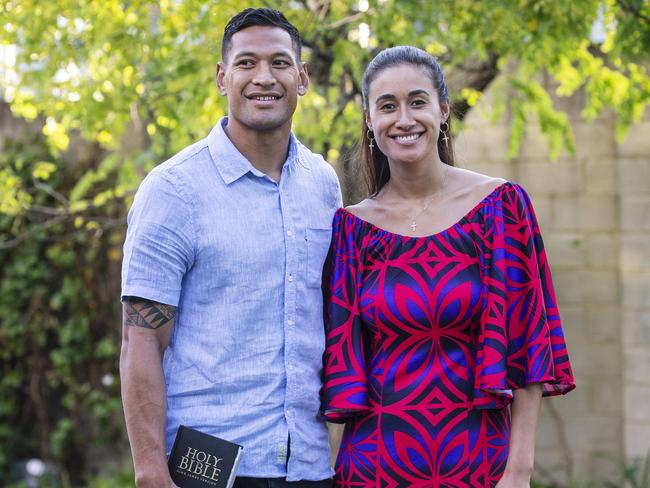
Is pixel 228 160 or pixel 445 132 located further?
pixel 445 132

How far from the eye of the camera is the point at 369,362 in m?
3.12

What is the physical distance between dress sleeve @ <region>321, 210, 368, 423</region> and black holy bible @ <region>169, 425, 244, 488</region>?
35 cm

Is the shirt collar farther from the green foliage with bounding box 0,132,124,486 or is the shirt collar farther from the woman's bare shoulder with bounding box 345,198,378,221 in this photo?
the green foliage with bounding box 0,132,124,486

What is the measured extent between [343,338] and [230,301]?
36cm

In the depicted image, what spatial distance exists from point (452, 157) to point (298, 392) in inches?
36.4

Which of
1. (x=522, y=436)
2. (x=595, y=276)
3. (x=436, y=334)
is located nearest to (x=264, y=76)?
(x=436, y=334)

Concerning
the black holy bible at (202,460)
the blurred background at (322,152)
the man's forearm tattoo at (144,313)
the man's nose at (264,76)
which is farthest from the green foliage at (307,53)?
the black holy bible at (202,460)

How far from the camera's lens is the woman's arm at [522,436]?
2.94 metres

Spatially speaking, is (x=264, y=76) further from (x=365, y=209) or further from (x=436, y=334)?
(x=436, y=334)

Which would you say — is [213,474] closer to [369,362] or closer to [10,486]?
[369,362]

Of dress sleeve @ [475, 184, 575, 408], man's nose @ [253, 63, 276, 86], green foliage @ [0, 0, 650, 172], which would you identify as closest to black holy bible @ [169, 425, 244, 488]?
dress sleeve @ [475, 184, 575, 408]

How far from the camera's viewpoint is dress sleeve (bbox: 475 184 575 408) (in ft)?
9.71

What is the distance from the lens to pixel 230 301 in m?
2.94

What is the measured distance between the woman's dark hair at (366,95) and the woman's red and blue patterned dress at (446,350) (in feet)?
1.10
